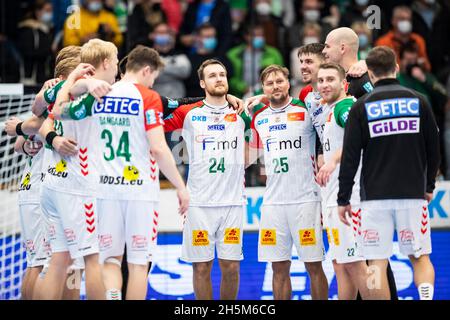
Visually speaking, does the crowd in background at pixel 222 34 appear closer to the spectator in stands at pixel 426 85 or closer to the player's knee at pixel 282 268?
the spectator in stands at pixel 426 85

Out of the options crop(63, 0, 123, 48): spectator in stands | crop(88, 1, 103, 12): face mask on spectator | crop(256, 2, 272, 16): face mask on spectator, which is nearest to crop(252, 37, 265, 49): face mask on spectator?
crop(256, 2, 272, 16): face mask on spectator

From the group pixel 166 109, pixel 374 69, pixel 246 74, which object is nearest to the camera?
pixel 374 69

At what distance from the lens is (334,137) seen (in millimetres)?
10148

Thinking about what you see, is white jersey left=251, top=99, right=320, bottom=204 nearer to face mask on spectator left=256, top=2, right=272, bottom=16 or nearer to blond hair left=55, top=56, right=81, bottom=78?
blond hair left=55, top=56, right=81, bottom=78

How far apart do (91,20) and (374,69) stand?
23.1ft

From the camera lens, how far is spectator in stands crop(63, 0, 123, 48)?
14.7 m

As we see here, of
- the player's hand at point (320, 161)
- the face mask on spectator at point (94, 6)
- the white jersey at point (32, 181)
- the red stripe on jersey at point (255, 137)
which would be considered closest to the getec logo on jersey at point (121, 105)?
the white jersey at point (32, 181)

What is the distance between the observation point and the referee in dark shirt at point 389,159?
8.82 metres

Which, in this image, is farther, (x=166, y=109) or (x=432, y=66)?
(x=432, y=66)

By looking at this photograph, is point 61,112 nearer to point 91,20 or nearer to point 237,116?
point 237,116

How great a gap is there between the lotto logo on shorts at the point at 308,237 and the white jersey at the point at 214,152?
79 centimetres

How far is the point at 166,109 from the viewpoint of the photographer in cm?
1038
